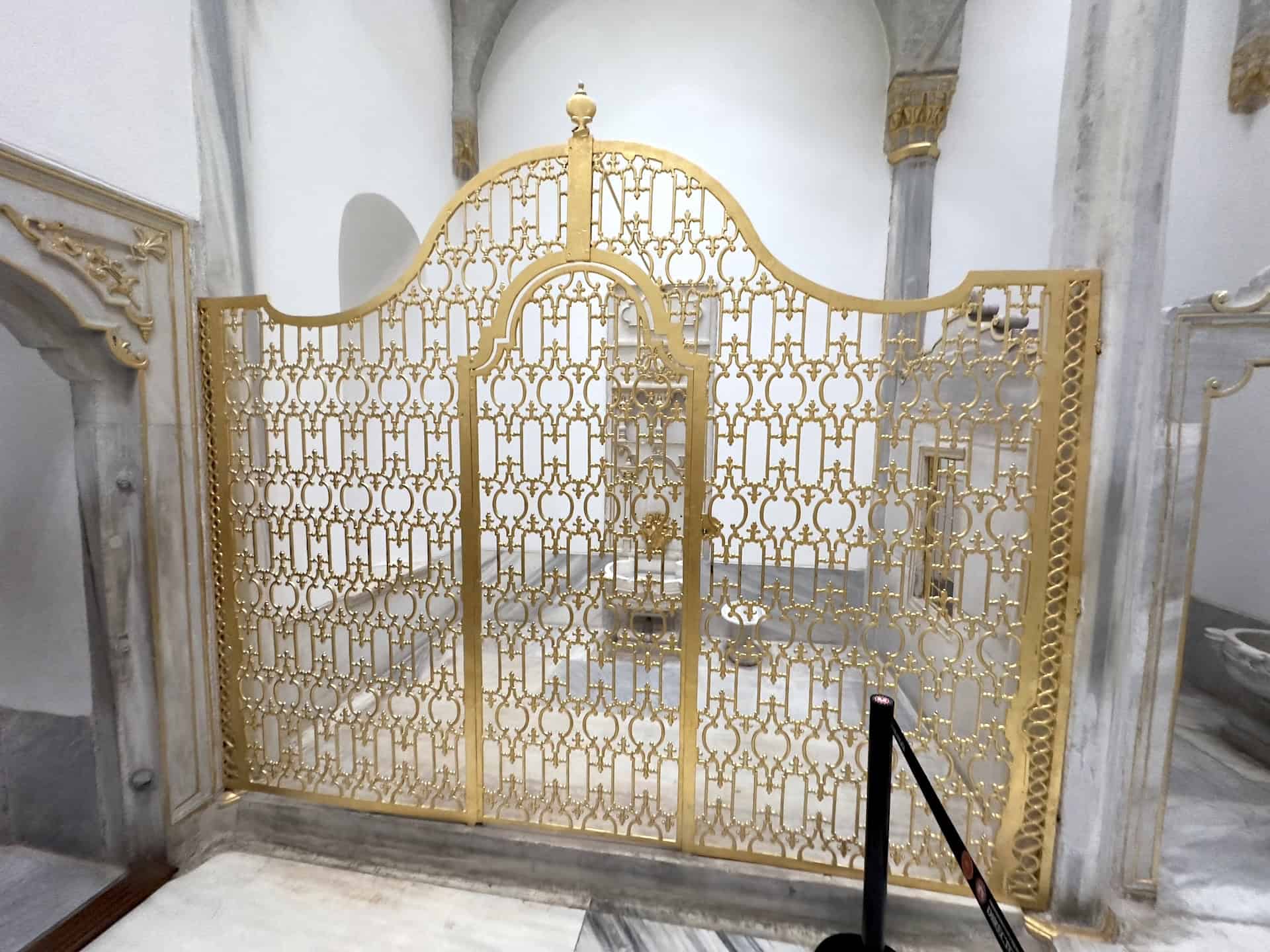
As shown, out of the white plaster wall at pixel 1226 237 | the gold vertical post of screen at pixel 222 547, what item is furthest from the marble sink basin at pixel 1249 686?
the gold vertical post of screen at pixel 222 547

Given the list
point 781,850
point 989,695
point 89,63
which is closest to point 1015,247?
point 989,695

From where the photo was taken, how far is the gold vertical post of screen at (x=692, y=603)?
1692 mm

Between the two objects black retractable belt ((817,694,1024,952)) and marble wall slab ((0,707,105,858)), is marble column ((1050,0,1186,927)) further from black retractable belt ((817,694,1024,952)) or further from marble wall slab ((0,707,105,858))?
marble wall slab ((0,707,105,858))

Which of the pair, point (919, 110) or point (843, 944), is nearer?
point (843, 944)

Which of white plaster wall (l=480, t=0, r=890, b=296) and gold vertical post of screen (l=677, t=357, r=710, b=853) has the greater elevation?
white plaster wall (l=480, t=0, r=890, b=296)

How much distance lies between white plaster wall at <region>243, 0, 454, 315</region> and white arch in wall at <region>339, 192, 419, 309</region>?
85mm

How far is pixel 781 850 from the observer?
1.75m

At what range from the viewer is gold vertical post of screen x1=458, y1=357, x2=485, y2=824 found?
180cm

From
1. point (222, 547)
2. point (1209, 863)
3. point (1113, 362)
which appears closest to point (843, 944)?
point (1209, 863)

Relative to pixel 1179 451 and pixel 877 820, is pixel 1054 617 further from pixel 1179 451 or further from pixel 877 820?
pixel 877 820

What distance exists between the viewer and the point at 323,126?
8.38ft

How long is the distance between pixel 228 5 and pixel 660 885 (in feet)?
10.4

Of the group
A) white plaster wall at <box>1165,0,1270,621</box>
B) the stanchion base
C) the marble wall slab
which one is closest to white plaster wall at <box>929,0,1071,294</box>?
white plaster wall at <box>1165,0,1270,621</box>

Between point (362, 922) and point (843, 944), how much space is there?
1.37 metres
